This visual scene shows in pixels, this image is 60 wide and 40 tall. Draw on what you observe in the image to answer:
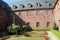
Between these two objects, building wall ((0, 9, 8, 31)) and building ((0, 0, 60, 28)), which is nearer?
building wall ((0, 9, 8, 31))

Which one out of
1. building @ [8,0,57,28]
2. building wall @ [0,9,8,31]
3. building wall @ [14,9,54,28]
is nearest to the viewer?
building wall @ [0,9,8,31]

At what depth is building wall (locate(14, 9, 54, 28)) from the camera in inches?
1790

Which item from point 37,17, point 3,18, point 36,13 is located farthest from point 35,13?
point 3,18

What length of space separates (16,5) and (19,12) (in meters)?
3.05

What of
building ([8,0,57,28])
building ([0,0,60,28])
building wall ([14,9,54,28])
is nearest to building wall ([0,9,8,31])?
building ([0,0,60,28])

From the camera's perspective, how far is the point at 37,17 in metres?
46.6

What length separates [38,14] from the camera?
46.6 meters

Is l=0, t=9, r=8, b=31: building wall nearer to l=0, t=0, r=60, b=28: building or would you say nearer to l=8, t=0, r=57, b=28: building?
l=0, t=0, r=60, b=28: building

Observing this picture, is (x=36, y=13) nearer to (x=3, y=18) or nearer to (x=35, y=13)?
(x=35, y=13)

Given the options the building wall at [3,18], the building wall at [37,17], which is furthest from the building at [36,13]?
the building wall at [3,18]

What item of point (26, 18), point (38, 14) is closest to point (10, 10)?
point (26, 18)

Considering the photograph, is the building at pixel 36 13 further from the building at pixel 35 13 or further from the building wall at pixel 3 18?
the building wall at pixel 3 18

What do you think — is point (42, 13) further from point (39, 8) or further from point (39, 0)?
point (39, 0)

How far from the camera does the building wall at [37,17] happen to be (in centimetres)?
4547
